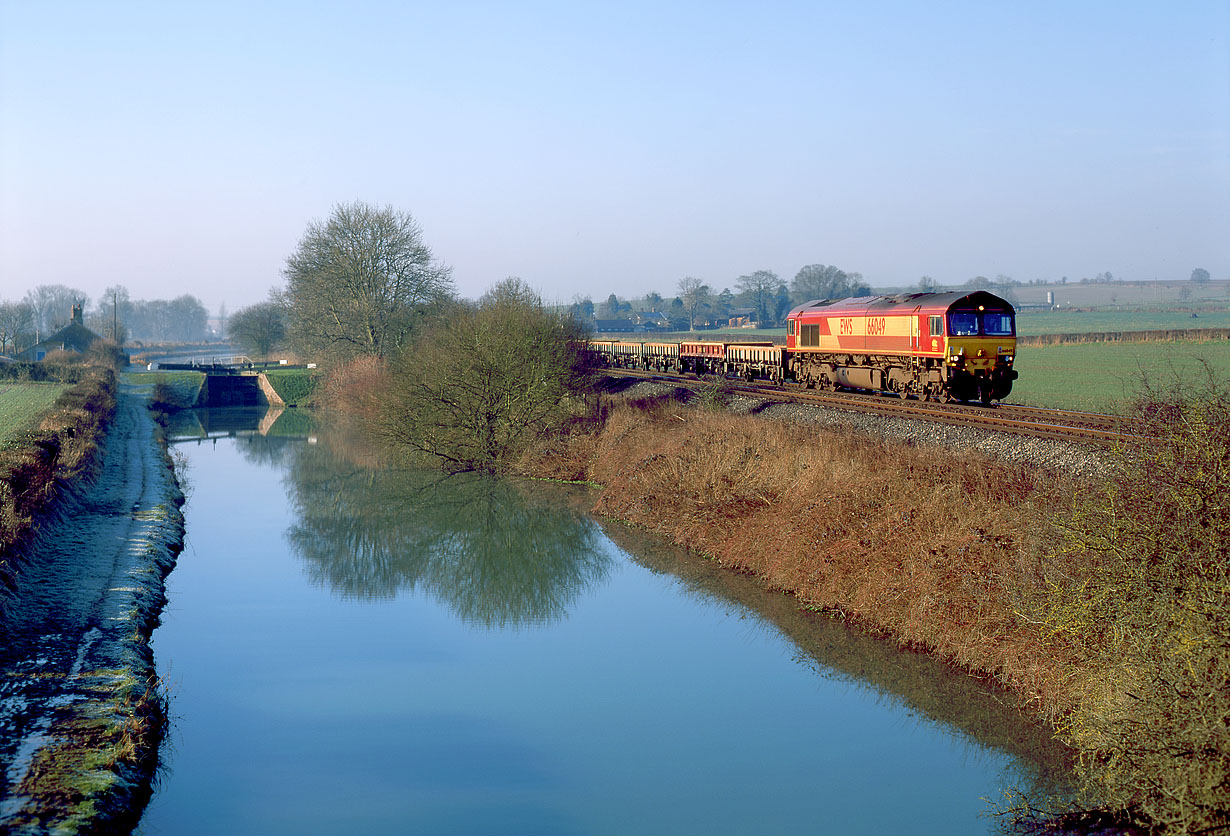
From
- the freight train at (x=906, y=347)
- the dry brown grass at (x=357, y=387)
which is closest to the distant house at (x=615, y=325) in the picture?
the dry brown grass at (x=357, y=387)

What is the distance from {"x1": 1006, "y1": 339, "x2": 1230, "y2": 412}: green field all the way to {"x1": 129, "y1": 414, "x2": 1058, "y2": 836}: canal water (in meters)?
16.8

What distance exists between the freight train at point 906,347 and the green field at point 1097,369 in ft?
12.2

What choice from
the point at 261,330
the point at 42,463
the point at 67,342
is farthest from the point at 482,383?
the point at 67,342

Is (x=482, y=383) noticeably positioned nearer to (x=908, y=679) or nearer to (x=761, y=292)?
(x=908, y=679)

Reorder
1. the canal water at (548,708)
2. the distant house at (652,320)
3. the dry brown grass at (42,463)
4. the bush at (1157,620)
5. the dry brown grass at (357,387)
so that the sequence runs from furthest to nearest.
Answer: the distant house at (652,320), the dry brown grass at (357,387), the dry brown grass at (42,463), the canal water at (548,708), the bush at (1157,620)

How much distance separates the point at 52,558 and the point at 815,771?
15134 mm

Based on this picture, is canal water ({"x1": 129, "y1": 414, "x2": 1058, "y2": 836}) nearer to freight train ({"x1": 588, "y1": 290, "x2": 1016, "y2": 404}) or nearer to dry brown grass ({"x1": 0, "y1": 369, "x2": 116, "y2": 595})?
dry brown grass ({"x1": 0, "y1": 369, "x2": 116, "y2": 595})

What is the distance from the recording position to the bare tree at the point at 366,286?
5538 centimetres

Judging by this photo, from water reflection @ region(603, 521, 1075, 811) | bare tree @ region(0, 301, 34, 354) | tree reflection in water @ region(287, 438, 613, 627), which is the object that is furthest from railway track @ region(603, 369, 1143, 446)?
bare tree @ region(0, 301, 34, 354)

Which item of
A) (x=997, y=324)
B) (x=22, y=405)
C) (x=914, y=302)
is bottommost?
(x=22, y=405)

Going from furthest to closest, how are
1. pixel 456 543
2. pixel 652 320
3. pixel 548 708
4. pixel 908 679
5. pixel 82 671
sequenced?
pixel 652 320
pixel 456 543
pixel 908 679
pixel 548 708
pixel 82 671

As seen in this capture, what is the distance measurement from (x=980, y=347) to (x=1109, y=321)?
3672 inches

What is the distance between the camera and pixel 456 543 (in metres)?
24.3

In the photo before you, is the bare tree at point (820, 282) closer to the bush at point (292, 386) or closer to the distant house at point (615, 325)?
the distant house at point (615, 325)
